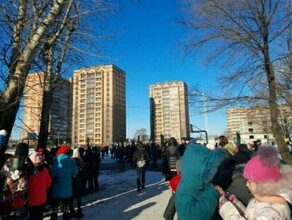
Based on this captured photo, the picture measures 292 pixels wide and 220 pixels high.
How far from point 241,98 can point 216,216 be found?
1070 centimetres

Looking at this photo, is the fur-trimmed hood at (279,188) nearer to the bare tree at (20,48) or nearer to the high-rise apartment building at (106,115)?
the bare tree at (20,48)

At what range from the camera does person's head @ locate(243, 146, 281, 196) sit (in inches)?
84.8

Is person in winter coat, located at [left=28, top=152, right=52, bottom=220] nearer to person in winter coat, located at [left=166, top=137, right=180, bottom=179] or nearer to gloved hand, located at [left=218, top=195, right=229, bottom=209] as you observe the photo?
gloved hand, located at [left=218, top=195, right=229, bottom=209]

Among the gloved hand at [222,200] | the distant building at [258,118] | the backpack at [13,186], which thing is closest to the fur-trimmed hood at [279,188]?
the gloved hand at [222,200]

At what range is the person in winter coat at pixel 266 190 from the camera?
2088mm

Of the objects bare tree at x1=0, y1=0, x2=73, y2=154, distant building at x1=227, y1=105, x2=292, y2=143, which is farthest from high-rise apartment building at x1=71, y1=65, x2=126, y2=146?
bare tree at x1=0, y1=0, x2=73, y2=154

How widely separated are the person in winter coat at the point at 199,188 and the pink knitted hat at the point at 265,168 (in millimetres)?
229

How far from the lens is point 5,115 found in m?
6.18

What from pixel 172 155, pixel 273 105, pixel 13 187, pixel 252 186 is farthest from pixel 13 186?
pixel 273 105

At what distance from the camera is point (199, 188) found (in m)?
2.29

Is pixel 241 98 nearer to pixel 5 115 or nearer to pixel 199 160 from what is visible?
pixel 5 115

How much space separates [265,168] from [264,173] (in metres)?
0.04

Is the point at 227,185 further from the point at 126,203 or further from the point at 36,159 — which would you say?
the point at 126,203

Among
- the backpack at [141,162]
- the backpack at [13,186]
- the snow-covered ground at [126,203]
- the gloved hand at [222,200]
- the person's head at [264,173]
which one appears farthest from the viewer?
the backpack at [141,162]
